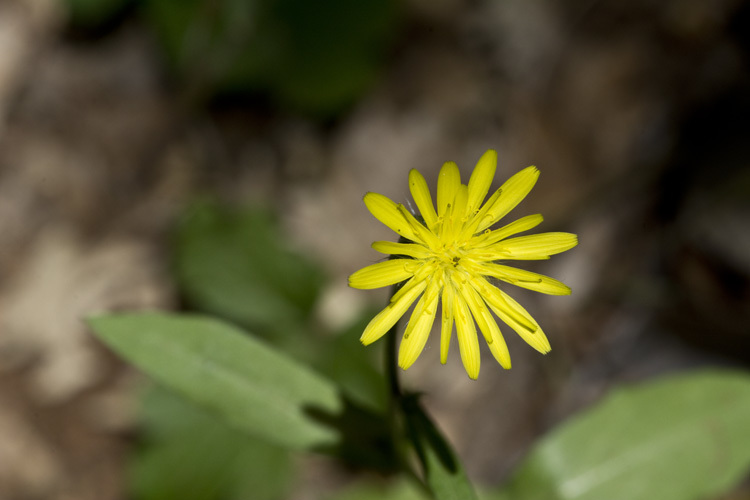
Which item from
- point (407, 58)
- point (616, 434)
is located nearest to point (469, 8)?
point (407, 58)

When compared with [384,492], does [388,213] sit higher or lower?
higher

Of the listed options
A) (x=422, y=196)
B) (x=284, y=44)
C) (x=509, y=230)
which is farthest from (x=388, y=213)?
(x=284, y=44)

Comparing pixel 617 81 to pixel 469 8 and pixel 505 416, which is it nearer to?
pixel 469 8

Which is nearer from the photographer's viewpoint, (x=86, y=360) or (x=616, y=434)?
(x=616, y=434)

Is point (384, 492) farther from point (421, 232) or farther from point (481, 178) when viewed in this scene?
point (481, 178)

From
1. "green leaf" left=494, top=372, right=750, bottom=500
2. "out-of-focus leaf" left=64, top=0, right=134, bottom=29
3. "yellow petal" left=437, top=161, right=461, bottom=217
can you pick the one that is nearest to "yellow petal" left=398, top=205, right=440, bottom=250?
"yellow petal" left=437, top=161, right=461, bottom=217

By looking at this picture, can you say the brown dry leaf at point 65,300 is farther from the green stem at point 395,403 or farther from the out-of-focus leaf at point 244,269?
the green stem at point 395,403
